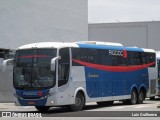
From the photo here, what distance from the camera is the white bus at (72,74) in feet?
74.2

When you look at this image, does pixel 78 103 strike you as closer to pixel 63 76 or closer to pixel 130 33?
pixel 63 76

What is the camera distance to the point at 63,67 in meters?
23.1

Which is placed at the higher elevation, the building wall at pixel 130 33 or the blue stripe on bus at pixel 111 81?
the building wall at pixel 130 33

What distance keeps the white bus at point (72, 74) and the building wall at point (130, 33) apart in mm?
40802

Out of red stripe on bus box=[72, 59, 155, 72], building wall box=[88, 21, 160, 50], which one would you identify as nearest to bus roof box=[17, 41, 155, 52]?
red stripe on bus box=[72, 59, 155, 72]

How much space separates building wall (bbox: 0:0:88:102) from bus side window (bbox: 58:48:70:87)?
12032 mm

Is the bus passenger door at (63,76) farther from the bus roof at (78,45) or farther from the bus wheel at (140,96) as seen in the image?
the bus wheel at (140,96)

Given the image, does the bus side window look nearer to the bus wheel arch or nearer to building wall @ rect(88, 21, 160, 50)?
the bus wheel arch

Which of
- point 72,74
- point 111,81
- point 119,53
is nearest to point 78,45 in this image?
point 72,74

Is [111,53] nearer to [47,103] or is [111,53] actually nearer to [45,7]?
[47,103]

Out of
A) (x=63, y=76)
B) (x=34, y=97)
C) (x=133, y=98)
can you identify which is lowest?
(x=133, y=98)

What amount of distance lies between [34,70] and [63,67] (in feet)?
4.49

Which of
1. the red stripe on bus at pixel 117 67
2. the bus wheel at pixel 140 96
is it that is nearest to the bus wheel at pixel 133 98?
the bus wheel at pixel 140 96

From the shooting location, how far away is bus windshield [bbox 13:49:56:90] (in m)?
22.6
